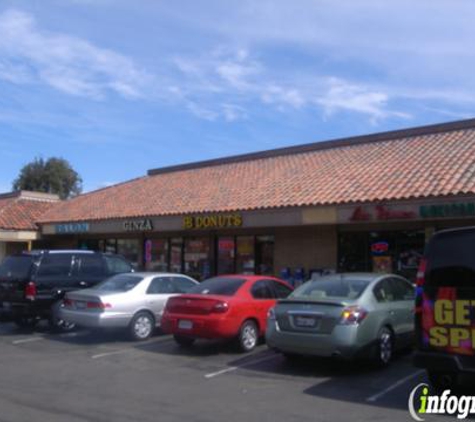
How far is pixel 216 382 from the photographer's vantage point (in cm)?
A: 921

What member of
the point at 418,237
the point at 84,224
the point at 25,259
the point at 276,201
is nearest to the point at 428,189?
the point at 418,237

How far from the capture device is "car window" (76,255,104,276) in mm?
15391

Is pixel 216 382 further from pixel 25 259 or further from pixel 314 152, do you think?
pixel 314 152

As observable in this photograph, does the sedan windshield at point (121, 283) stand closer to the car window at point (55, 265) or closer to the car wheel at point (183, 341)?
the car window at point (55, 265)

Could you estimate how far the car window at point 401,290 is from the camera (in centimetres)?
1082

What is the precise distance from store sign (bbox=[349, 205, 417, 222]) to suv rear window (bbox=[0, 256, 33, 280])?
25.5 ft

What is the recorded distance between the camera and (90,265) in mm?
15617

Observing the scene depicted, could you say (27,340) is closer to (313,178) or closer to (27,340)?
(27,340)

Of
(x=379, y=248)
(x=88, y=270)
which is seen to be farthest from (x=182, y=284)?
(x=379, y=248)

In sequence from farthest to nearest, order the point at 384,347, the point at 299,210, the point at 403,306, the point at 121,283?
the point at 299,210 < the point at 121,283 < the point at 403,306 < the point at 384,347

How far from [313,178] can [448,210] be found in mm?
5941

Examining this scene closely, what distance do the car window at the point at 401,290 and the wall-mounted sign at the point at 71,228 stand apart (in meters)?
14.7

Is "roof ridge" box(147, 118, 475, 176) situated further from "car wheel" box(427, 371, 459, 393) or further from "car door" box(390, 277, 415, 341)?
"car wheel" box(427, 371, 459, 393)

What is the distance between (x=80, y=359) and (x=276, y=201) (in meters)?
8.20
